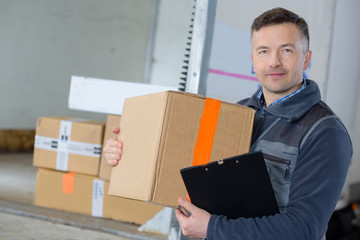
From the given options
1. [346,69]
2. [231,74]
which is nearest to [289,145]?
[231,74]

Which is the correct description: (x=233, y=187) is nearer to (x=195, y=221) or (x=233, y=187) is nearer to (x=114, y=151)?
(x=195, y=221)

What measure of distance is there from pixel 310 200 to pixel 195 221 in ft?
0.95

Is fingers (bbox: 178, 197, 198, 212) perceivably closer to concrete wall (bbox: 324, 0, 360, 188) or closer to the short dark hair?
the short dark hair

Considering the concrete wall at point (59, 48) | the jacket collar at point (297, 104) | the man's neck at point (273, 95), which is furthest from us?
the concrete wall at point (59, 48)

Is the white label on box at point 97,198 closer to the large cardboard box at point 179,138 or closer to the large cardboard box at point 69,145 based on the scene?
the large cardboard box at point 69,145

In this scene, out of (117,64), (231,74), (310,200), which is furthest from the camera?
(117,64)

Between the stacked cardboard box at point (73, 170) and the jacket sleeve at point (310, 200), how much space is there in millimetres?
1727

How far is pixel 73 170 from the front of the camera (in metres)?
2.75

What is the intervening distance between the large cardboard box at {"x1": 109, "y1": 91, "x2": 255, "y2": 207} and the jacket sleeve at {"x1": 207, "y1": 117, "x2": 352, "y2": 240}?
0.19 metres

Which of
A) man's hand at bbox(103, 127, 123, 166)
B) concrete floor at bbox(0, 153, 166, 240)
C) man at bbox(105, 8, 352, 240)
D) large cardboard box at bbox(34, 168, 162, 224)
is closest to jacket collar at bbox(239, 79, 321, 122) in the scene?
man at bbox(105, 8, 352, 240)

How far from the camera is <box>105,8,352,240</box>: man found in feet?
3.12

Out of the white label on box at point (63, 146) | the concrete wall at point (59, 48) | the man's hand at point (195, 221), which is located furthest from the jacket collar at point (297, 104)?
the concrete wall at point (59, 48)

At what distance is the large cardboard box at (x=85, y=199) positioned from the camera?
8.51 ft

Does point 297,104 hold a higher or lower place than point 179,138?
higher
